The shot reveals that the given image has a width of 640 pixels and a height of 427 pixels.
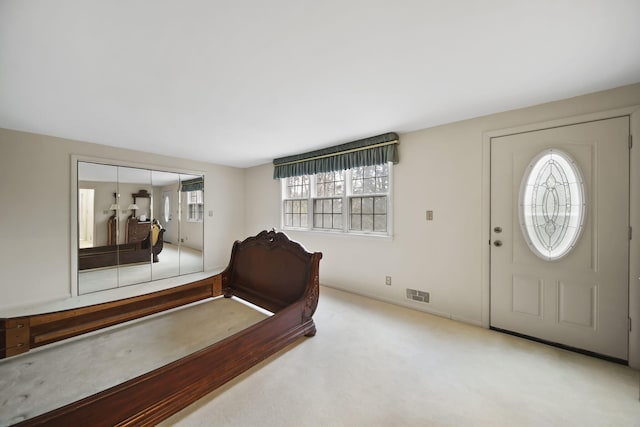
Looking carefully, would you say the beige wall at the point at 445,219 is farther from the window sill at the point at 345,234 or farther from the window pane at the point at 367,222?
the window pane at the point at 367,222

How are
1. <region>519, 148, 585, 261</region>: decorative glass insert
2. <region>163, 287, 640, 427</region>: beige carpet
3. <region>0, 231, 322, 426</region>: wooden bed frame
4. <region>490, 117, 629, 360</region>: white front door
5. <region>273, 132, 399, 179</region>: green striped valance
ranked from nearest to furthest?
<region>0, 231, 322, 426</region>: wooden bed frame
<region>163, 287, 640, 427</region>: beige carpet
<region>490, 117, 629, 360</region>: white front door
<region>519, 148, 585, 261</region>: decorative glass insert
<region>273, 132, 399, 179</region>: green striped valance

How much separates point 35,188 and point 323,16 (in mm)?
4207

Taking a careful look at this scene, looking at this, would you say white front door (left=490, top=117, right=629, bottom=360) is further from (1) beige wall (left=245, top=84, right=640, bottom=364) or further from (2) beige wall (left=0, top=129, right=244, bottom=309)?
(2) beige wall (left=0, top=129, right=244, bottom=309)

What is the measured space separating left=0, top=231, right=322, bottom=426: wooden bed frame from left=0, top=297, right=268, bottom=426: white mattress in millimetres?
216

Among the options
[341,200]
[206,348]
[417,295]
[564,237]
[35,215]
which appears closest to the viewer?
[206,348]

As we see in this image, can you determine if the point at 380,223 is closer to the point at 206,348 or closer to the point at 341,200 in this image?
the point at 341,200

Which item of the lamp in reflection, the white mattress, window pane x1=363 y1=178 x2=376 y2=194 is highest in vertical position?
window pane x1=363 y1=178 x2=376 y2=194

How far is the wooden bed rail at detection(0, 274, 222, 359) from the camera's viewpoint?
1.64 m

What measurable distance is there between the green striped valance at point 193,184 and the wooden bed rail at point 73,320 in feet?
8.25

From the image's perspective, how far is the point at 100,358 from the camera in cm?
188

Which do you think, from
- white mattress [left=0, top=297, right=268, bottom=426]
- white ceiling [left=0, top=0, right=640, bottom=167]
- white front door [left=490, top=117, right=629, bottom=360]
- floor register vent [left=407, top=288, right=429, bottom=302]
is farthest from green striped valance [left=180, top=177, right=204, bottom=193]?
white front door [left=490, top=117, right=629, bottom=360]

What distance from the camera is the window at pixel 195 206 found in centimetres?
446

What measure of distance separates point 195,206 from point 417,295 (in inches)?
167

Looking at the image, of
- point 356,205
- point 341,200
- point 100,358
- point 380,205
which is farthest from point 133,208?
point 380,205
